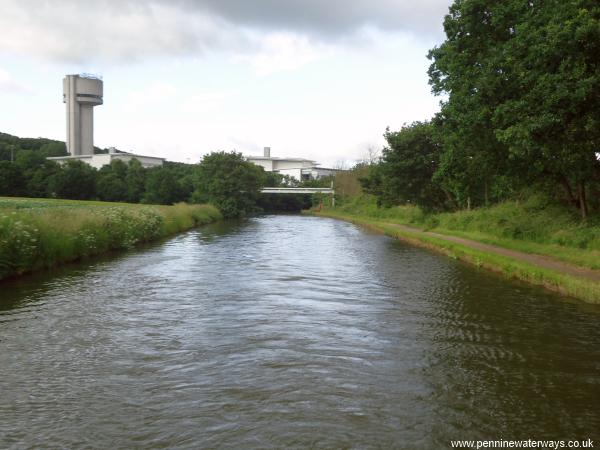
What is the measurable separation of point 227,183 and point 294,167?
81.3 m

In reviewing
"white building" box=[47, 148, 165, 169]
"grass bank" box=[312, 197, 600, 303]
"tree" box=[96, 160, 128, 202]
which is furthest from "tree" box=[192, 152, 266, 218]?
"white building" box=[47, 148, 165, 169]

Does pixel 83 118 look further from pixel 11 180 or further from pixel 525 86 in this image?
pixel 525 86

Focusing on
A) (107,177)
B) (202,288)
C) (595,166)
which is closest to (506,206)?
(595,166)

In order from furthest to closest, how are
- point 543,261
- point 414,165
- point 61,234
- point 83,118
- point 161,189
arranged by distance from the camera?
point 83,118 < point 161,189 < point 414,165 < point 61,234 < point 543,261

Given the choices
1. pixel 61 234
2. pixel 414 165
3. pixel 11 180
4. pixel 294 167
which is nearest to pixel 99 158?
pixel 11 180

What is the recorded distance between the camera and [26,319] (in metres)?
11.1

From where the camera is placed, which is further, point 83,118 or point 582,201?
point 83,118

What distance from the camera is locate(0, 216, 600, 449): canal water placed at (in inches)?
240

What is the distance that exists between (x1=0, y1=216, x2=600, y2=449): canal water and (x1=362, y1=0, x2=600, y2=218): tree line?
567cm

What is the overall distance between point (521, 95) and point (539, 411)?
14082 mm

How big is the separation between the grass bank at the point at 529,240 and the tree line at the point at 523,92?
1.69 metres

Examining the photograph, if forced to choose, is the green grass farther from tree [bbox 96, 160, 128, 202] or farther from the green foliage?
tree [bbox 96, 160, 128, 202]

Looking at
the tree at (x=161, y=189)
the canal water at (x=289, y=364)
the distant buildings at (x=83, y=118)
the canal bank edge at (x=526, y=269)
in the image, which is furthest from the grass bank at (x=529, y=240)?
the distant buildings at (x=83, y=118)

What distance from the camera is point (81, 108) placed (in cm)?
13062
